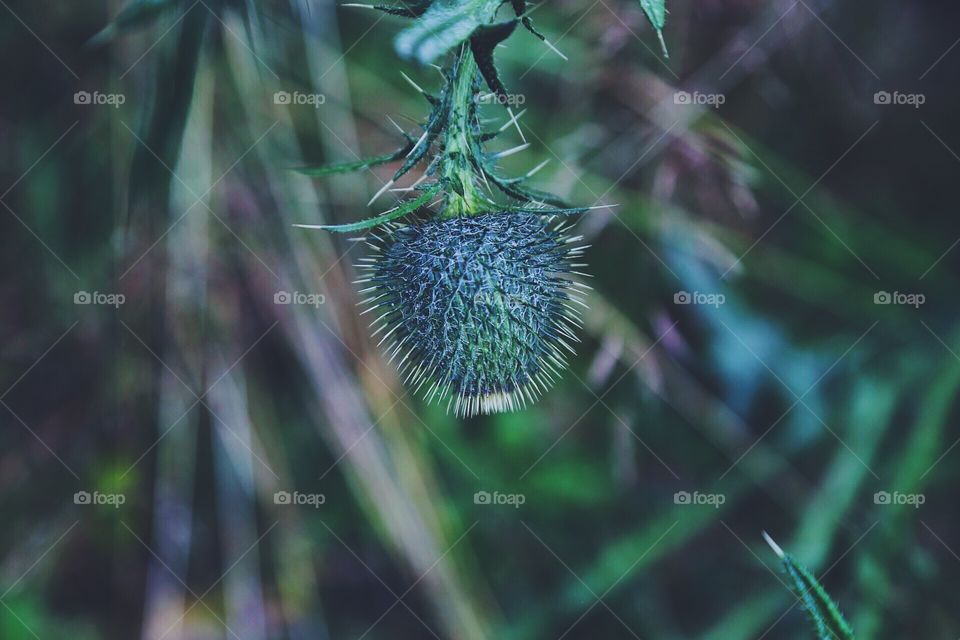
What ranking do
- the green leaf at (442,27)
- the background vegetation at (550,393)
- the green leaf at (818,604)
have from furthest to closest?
the background vegetation at (550,393) → the green leaf at (818,604) → the green leaf at (442,27)

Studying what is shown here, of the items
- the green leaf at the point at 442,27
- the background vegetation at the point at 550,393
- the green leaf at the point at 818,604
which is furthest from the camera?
the background vegetation at the point at 550,393

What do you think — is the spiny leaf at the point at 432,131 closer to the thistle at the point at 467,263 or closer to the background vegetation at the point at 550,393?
the thistle at the point at 467,263

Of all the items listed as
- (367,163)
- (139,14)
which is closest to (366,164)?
(367,163)

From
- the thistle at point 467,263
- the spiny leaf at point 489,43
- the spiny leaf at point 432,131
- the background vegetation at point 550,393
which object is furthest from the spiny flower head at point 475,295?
the background vegetation at point 550,393

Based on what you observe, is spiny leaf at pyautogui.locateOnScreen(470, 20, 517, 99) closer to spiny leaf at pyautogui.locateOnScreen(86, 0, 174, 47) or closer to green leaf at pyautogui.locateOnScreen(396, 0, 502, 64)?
green leaf at pyautogui.locateOnScreen(396, 0, 502, 64)

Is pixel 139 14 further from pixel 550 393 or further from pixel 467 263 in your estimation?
pixel 550 393

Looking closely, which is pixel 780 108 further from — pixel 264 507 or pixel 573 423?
pixel 264 507

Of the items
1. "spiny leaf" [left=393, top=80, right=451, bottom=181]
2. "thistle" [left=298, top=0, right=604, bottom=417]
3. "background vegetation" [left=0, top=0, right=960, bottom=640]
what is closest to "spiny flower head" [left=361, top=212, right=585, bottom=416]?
"thistle" [left=298, top=0, right=604, bottom=417]
